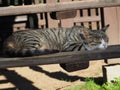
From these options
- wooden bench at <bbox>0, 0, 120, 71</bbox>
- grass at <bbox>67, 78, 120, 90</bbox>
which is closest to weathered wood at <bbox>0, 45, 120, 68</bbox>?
wooden bench at <bbox>0, 0, 120, 71</bbox>

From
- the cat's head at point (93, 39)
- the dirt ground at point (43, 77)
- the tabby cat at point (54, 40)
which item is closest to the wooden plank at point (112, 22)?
the dirt ground at point (43, 77)

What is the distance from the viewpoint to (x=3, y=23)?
34.4ft

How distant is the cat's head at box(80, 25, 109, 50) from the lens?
23.1 ft

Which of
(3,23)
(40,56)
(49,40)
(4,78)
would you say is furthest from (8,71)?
(40,56)

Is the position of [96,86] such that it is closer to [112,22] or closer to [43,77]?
[43,77]

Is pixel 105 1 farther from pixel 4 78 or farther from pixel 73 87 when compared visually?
pixel 4 78

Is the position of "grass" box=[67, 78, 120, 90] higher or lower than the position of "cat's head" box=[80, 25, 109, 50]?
lower

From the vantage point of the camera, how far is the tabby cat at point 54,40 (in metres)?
6.86

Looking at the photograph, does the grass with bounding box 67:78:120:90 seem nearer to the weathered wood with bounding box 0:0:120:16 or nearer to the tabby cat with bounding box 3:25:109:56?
the tabby cat with bounding box 3:25:109:56

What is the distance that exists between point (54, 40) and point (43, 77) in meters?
0.88

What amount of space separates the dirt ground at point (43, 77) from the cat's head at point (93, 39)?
93 centimetres

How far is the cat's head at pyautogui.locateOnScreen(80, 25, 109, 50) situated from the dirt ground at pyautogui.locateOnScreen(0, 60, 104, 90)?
0.93 m

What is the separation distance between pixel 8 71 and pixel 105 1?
10.8 ft

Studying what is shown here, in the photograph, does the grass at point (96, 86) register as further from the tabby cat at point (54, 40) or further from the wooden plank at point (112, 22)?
the wooden plank at point (112, 22)
